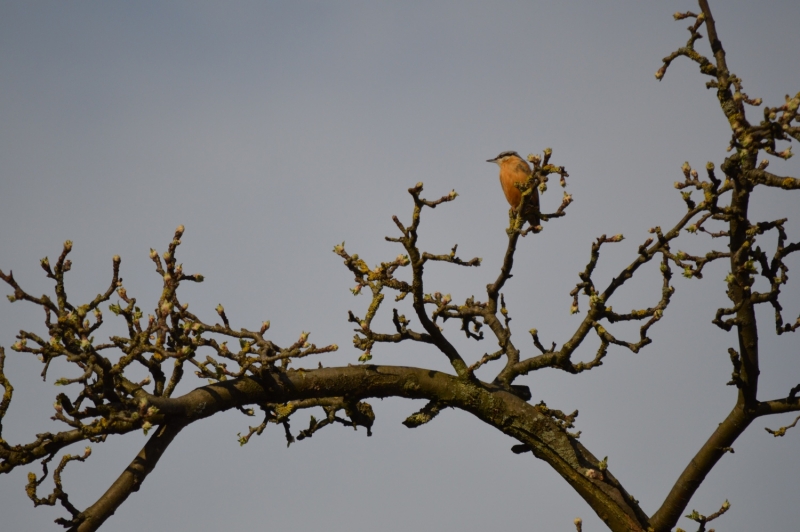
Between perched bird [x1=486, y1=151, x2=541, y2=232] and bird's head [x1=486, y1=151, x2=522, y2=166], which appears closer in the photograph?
perched bird [x1=486, y1=151, x2=541, y2=232]

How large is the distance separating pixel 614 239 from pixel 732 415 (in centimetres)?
141

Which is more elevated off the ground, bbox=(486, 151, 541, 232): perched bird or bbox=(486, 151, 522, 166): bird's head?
bbox=(486, 151, 522, 166): bird's head

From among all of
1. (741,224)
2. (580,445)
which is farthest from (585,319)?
(741,224)

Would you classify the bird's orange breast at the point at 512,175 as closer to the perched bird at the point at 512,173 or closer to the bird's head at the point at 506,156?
the perched bird at the point at 512,173

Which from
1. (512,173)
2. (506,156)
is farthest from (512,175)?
(506,156)

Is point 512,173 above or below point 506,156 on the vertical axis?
below

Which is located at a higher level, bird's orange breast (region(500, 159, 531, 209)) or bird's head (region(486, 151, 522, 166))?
bird's head (region(486, 151, 522, 166))

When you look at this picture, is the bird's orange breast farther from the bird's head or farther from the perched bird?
the bird's head

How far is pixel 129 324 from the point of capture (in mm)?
5043

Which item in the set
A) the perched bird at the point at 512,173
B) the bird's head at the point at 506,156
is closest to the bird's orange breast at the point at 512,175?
the perched bird at the point at 512,173

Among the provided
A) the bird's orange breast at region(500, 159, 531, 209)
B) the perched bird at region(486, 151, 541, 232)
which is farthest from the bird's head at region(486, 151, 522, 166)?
the bird's orange breast at region(500, 159, 531, 209)

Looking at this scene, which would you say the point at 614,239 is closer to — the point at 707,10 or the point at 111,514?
the point at 707,10

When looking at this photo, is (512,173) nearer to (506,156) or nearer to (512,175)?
(512,175)

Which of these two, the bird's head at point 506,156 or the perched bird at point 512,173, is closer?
the perched bird at point 512,173
